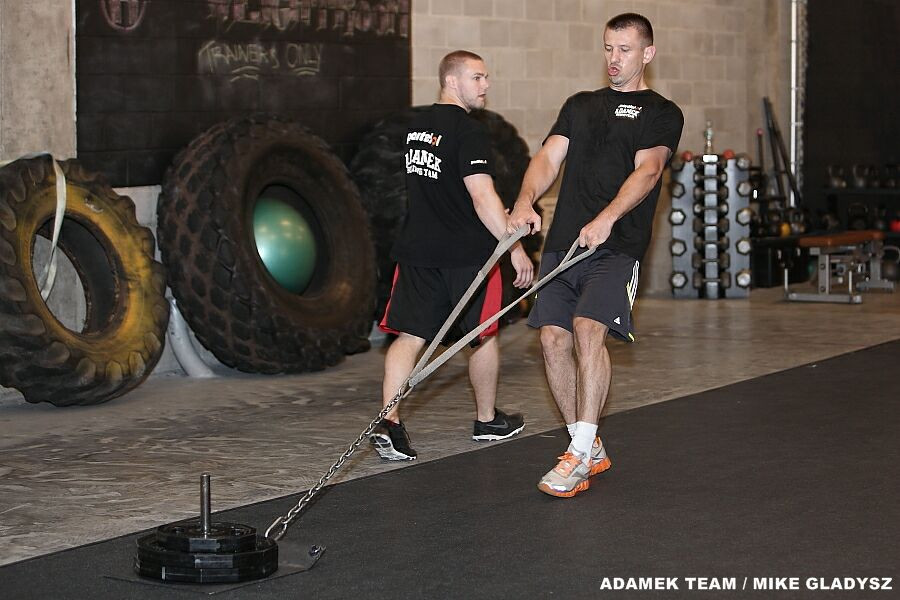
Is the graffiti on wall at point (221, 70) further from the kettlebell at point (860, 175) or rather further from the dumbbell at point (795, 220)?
the kettlebell at point (860, 175)

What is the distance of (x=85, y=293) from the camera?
8055 millimetres

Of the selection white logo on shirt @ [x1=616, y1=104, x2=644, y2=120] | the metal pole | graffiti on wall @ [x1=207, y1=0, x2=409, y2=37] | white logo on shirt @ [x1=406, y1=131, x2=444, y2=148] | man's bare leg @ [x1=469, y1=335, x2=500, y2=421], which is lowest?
the metal pole

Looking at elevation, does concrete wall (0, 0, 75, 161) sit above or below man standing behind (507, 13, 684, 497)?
above

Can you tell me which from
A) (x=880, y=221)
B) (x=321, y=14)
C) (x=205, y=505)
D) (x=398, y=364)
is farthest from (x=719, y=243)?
(x=205, y=505)

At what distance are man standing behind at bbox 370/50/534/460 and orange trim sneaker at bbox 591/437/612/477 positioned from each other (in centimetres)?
71

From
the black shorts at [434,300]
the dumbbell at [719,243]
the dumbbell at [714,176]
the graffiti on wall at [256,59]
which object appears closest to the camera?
the black shorts at [434,300]

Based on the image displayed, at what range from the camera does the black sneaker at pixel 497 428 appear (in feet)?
21.6

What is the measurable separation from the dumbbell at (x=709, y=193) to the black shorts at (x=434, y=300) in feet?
21.0

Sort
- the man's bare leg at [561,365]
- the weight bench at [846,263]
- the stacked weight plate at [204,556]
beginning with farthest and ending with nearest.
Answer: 1. the weight bench at [846,263]
2. the man's bare leg at [561,365]
3. the stacked weight plate at [204,556]

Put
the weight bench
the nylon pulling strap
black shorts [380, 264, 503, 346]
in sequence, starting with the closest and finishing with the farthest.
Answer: the nylon pulling strap, black shorts [380, 264, 503, 346], the weight bench

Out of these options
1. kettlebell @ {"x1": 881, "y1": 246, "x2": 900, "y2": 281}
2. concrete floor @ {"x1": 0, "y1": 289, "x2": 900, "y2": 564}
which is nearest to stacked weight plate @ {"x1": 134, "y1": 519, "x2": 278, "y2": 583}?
concrete floor @ {"x1": 0, "y1": 289, "x2": 900, "y2": 564}

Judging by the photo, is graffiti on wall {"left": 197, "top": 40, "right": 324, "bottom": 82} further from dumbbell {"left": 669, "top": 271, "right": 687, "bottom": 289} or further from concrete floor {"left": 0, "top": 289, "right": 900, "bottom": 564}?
dumbbell {"left": 669, "top": 271, "right": 687, "bottom": 289}

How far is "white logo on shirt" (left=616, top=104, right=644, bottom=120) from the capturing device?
18.7 ft

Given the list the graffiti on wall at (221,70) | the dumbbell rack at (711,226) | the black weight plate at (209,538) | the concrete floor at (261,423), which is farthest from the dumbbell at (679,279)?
the black weight plate at (209,538)
